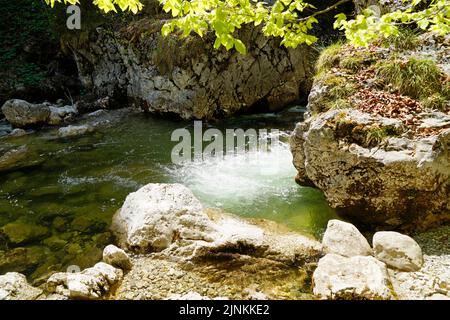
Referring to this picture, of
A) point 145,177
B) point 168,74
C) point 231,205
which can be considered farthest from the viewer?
point 168,74

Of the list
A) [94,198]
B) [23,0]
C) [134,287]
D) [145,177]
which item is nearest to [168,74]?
[145,177]

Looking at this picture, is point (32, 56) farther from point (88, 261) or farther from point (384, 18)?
point (384, 18)

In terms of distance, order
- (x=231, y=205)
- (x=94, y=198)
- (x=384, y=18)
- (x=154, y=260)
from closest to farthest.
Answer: (x=384, y=18) < (x=154, y=260) < (x=231, y=205) < (x=94, y=198)

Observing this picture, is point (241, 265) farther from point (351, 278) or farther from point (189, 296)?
point (351, 278)

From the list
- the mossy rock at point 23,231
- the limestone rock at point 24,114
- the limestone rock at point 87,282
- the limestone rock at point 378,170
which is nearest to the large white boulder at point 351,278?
the limestone rock at point 378,170

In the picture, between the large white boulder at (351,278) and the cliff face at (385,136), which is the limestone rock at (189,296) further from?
the cliff face at (385,136)

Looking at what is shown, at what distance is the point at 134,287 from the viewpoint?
468cm

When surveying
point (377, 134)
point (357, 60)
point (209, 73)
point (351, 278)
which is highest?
point (209, 73)

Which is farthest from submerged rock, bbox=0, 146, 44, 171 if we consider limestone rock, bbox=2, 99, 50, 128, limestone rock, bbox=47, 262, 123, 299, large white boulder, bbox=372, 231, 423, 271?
large white boulder, bbox=372, 231, 423, 271

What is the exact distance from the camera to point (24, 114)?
14711 mm

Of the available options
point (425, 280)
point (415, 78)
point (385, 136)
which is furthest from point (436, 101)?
point (425, 280)

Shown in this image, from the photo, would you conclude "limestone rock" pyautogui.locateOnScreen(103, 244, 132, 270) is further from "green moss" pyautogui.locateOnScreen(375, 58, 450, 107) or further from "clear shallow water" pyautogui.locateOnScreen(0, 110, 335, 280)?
"green moss" pyautogui.locateOnScreen(375, 58, 450, 107)

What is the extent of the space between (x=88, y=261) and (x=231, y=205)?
10.1 ft

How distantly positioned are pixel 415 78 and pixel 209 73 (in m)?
8.45
